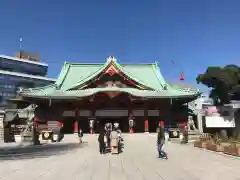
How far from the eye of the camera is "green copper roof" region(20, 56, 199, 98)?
30.5 meters

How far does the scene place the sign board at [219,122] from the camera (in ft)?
97.3

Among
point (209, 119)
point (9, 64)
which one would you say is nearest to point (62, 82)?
point (209, 119)

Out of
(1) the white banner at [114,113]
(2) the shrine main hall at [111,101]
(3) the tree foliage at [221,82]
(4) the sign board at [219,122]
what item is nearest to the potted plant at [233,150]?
(2) the shrine main hall at [111,101]

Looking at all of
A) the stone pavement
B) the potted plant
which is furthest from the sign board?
the stone pavement

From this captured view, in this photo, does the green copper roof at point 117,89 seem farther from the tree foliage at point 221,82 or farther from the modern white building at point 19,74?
the modern white building at point 19,74

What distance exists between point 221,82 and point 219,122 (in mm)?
6033

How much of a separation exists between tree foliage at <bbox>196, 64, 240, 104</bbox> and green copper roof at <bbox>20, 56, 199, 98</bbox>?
4.25 metres

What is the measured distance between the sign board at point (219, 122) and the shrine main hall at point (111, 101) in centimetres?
298

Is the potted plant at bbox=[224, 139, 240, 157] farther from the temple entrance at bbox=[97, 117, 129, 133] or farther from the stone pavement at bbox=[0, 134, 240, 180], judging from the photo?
the temple entrance at bbox=[97, 117, 129, 133]

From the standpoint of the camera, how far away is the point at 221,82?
108 ft

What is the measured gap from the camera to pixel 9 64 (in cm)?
8650

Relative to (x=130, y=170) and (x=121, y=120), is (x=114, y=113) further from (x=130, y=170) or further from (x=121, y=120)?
(x=130, y=170)

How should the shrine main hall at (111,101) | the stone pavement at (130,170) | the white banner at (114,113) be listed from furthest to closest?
the white banner at (114,113) → the shrine main hall at (111,101) → the stone pavement at (130,170)

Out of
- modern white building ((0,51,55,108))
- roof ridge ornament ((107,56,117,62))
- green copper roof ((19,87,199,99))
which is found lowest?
green copper roof ((19,87,199,99))
